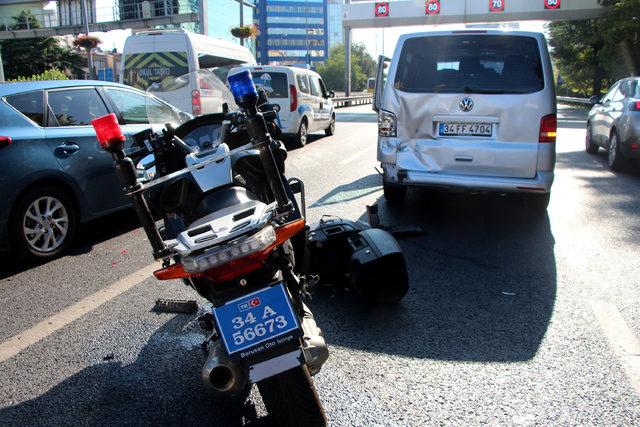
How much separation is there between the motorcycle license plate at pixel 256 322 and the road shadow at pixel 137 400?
0.58 meters


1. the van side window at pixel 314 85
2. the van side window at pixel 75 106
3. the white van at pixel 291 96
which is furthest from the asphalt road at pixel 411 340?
the van side window at pixel 314 85

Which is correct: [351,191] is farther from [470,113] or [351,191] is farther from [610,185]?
[610,185]

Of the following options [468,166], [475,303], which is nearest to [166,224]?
[475,303]

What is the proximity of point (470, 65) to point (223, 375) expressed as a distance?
14.9 ft

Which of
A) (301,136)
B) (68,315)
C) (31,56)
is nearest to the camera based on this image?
(68,315)

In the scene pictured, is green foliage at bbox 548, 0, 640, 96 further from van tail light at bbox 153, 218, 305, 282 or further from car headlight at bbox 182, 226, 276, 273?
car headlight at bbox 182, 226, 276, 273

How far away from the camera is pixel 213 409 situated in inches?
104

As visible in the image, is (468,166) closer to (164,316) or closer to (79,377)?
(164,316)

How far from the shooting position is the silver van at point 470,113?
17.4 feet

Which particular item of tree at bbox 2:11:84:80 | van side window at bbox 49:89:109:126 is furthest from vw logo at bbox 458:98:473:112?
tree at bbox 2:11:84:80

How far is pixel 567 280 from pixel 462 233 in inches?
58.0

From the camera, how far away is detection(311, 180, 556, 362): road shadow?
10.7 feet

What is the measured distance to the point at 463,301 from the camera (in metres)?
3.91

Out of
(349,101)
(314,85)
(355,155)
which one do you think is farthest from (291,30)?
(355,155)
